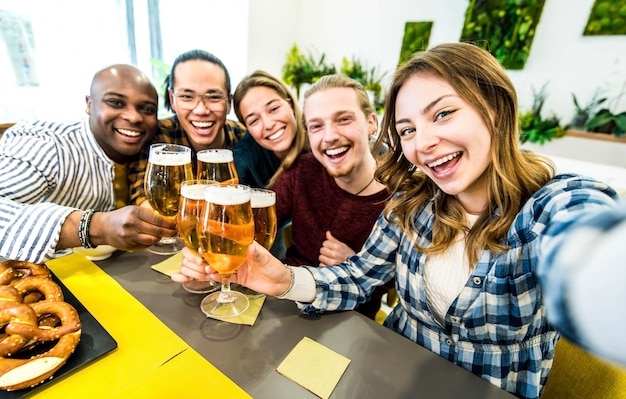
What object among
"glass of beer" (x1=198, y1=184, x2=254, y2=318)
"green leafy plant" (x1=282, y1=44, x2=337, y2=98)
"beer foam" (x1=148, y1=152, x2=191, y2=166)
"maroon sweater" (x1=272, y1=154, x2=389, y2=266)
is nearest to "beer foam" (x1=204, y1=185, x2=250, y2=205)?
"glass of beer" (x1=198, y1=184, x2=254, y2=318)

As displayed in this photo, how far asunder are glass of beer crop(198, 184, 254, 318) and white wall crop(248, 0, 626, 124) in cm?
363

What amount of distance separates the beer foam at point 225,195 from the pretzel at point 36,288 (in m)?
0.49

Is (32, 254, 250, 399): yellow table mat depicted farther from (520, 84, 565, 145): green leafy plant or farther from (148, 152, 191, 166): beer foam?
(520, 84, 565, 145): green leafy plant

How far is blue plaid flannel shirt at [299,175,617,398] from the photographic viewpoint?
714 millimetres

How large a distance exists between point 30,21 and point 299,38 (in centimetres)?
347

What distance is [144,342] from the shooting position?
73 cm

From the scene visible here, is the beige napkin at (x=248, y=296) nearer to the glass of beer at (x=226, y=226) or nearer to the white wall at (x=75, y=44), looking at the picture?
the glass of beer at (x=226, y=226)

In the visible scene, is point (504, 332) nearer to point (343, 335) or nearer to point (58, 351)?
A: point (343, 335)

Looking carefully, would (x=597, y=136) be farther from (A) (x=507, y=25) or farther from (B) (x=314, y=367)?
(B) (x=314, y=367)

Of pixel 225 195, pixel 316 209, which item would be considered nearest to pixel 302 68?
pixel 316 209

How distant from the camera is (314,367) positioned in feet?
2.33

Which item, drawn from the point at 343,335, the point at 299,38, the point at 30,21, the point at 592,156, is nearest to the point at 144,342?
the point at 343,335

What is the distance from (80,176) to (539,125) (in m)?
3.94

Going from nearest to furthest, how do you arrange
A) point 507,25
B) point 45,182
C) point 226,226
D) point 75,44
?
point 226,226 < point 45,182 < point 75,44 < point 507,25
